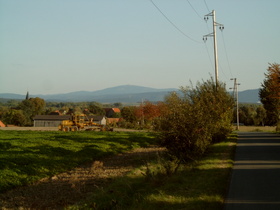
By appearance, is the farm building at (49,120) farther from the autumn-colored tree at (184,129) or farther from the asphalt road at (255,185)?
the asphalt road at (255,185)

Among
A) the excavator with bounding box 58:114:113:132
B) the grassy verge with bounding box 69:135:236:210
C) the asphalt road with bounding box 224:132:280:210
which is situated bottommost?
the grassy verge with bounding box 69:135:236:210

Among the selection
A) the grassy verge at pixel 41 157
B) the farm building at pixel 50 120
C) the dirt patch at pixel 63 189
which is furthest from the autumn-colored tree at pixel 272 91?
the farm building at pixel 50 120

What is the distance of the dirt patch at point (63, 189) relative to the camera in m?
11.9

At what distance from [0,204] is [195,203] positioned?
5.99 metres

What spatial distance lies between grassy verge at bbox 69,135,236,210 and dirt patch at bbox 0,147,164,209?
89 cm

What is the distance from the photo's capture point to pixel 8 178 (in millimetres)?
14727

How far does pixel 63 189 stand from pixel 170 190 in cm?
458

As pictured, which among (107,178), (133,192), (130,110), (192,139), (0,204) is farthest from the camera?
(130,110)

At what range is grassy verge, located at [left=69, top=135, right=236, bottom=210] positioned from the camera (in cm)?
959

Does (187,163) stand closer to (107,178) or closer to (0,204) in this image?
(107,178)

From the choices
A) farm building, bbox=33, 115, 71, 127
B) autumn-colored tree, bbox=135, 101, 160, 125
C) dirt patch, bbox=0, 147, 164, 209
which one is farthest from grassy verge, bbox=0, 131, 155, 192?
farm building, bbox=33, 115, 71, 127

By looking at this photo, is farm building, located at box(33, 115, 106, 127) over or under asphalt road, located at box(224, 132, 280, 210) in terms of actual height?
over

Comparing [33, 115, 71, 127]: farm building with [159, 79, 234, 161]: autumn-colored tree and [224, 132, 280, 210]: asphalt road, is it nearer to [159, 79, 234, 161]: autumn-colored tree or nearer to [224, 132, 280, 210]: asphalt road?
[159, 79, 234, 161]: autumn-colored tree

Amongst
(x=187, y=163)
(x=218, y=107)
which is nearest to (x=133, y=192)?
(x=187, y=163)
